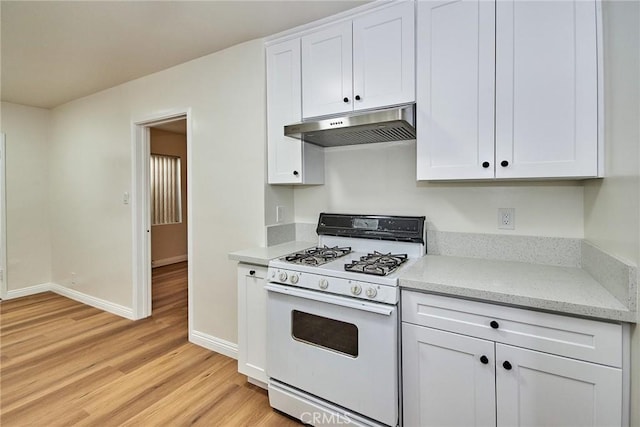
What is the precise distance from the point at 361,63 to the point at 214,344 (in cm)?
242

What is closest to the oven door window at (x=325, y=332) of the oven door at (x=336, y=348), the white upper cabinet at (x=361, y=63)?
the oven door at (x=336, y=348)

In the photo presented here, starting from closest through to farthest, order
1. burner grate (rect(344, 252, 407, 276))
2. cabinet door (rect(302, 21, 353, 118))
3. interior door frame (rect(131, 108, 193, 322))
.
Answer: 1. burner grate (rect(344, 252, 407, 276))
2. cabinet door (rect(302, 21, 353, 118))
3. interior door frame (rect(131, 108, 193, 322))

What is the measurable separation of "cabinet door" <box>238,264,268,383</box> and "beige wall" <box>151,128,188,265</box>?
407cm

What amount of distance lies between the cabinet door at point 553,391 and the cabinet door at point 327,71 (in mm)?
1572

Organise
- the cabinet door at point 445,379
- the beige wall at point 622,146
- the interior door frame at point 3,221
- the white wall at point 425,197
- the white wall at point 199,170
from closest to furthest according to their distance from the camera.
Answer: the beige wall at point 622,146
the cabinet door at point 445,379
the white wall at point 425,197
the white wall at point 199,170
the interior door frame at point 3,221

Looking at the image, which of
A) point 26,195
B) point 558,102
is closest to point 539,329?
point 558,102

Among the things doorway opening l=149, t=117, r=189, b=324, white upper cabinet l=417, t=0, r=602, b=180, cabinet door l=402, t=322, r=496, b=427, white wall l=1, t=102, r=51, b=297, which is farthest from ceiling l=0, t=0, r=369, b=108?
doorway opening l=149, t=117, r=189, b=324

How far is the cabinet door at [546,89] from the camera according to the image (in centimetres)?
137

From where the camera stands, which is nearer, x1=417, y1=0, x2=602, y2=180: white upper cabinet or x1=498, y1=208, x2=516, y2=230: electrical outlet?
x1=417, y1=0, x2=602, y2=180: white upper cabinet

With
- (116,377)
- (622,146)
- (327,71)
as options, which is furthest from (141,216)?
(622,146)

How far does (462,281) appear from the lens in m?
1.41

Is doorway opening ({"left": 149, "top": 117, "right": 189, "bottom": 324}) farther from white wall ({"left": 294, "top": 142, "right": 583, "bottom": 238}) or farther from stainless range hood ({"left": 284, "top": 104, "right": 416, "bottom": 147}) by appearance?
stainless range hood ({"left": 284, "top": 104, "right": 416, "bottom": 147})

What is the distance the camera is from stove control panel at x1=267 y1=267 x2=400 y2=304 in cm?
145

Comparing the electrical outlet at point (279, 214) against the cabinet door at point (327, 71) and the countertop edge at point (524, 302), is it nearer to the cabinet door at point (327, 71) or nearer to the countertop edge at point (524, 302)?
the cabinet door at point (327, 71)
